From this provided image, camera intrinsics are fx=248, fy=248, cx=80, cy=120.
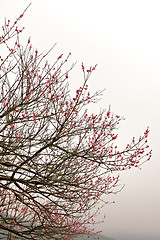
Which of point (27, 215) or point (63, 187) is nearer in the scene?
point (63, 187)

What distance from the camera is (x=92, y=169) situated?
7.36 metres

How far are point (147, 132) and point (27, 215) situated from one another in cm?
528

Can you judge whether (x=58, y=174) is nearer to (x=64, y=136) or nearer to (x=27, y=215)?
(x=64, y=136)

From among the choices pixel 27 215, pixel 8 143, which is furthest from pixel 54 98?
pixel 27 215

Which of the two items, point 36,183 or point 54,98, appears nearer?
point 36,183

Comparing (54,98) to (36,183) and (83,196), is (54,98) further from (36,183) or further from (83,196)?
(83,196)

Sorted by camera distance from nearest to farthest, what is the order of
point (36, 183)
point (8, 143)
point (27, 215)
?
1. point (36, 183)
2. point (8, 143)
3. point (27, 215)

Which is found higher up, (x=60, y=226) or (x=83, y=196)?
(x=83, y=196)

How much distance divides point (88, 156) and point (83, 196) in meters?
1.35

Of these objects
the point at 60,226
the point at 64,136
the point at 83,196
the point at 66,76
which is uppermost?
the point at 66,76

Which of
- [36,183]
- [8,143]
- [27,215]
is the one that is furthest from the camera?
[27,215]

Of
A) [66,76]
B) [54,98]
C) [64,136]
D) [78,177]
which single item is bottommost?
[78,177]

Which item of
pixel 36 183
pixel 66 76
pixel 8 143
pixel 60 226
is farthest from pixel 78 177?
pixel 66 76

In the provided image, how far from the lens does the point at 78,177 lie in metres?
6.99
